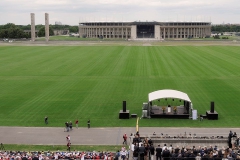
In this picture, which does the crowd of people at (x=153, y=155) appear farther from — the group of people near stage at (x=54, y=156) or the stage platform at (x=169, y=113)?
the stage platform at (x=169, y=113)

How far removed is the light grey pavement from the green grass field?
1.56 m

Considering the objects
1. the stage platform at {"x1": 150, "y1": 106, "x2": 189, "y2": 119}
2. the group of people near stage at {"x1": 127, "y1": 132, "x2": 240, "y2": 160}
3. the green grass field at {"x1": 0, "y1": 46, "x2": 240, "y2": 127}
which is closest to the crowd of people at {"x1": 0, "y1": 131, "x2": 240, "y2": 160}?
the group of people near stage at {"x1": 127, "y1": 132, "x2": 240, "y2": 160}

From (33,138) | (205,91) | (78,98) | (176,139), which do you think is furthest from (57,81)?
(176,139)

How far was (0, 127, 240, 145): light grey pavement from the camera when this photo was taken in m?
31.4

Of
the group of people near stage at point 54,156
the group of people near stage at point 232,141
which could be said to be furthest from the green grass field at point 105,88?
the group of people near stage at point 54,156

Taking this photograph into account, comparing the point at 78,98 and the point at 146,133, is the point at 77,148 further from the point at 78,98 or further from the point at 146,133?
the point at 78,98

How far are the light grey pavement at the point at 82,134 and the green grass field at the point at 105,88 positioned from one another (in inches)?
61.5

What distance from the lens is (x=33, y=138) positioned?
32.3 meters

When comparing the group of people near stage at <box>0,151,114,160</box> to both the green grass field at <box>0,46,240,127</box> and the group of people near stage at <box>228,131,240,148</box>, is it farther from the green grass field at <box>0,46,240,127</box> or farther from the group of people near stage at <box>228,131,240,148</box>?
the green grass field at <box>0,46,240,127</box>

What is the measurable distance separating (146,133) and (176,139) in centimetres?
464

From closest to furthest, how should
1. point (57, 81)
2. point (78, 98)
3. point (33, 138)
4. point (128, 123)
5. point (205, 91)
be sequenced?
point (33, 138) → point (128, 123) → point (78, 98) → point (205, 91) → point (57, 81)

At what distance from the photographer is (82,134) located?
110ft

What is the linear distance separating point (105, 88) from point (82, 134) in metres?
20.4

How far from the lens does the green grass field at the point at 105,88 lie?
38.4 metres
